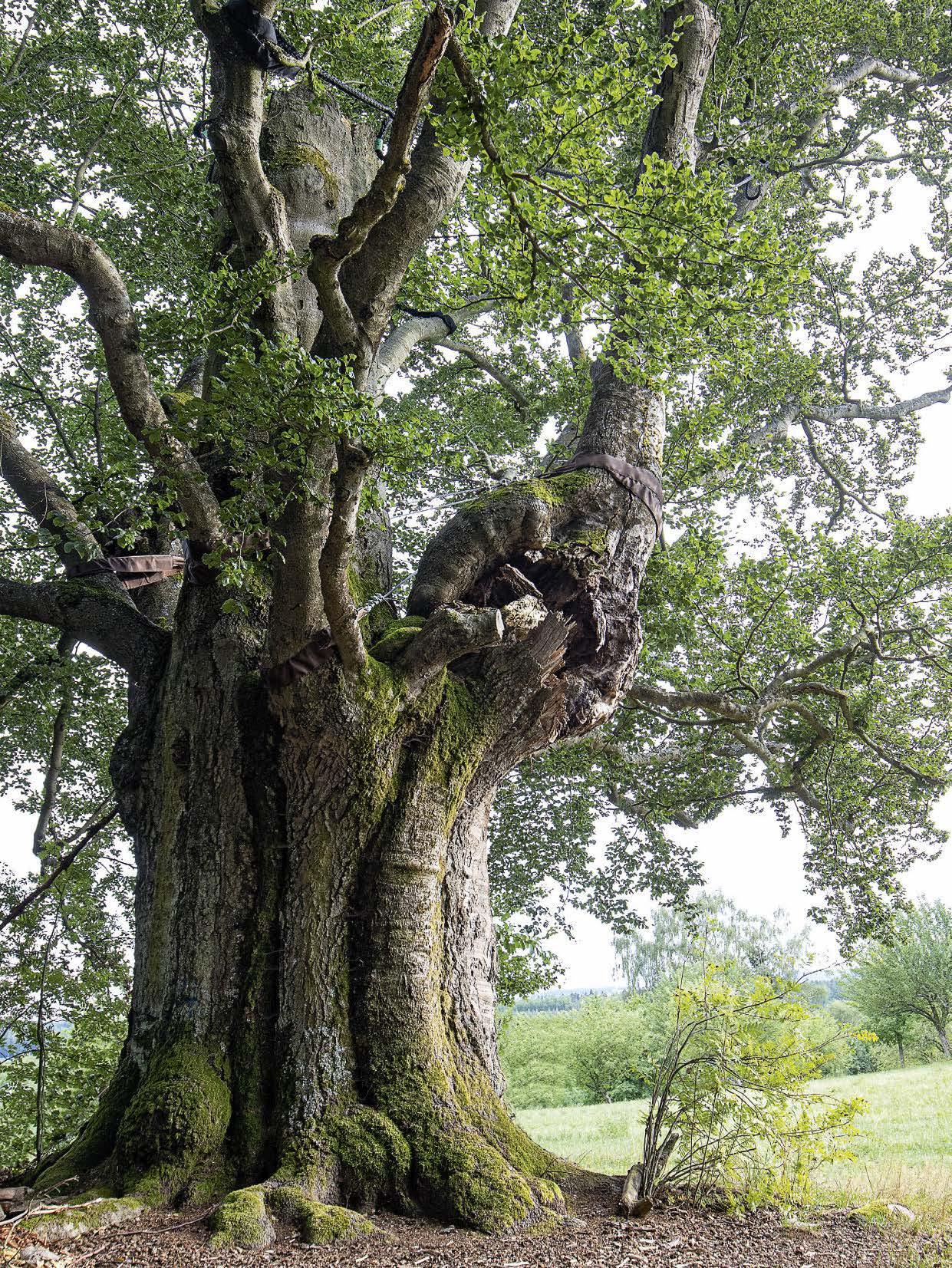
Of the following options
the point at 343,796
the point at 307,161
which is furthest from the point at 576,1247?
the point at 307,161

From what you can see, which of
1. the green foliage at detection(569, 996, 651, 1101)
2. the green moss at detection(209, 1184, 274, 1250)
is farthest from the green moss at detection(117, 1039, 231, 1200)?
the green foliage at detection(569, 996, 651, 1101)

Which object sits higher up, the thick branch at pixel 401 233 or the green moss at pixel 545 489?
the thick branch at pixel 401 233

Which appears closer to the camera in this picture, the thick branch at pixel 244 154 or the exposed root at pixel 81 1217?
the exposed root at pixel 81 1217

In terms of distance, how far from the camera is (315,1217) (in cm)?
352

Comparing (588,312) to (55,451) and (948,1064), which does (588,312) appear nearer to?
(55,451)

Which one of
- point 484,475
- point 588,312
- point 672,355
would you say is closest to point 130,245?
point 484,475

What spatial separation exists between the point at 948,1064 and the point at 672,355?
26.8 metres

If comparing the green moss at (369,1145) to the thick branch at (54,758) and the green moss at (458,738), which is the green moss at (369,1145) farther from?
the thick branch at (54,758)

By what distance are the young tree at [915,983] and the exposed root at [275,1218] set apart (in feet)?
94.8

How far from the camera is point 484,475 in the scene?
277 inches

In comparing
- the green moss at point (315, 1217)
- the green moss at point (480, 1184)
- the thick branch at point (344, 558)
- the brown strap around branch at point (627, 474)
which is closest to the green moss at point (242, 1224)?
the green moss at point (315, 1217)

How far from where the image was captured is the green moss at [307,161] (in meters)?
6.33

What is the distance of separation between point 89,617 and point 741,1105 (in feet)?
16.0

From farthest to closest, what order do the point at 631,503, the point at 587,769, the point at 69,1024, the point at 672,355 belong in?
the point at 587,769 < the point at 69,1024 < the point at 631,503 < the point at 672,355
